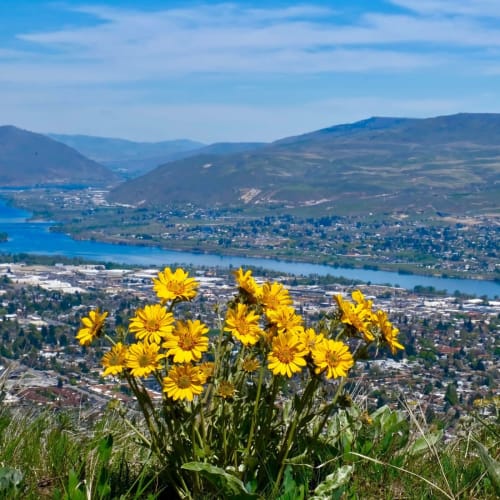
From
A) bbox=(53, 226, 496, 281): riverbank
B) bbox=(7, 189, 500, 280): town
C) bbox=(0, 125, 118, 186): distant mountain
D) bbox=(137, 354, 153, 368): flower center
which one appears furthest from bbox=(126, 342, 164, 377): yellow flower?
bbox=(0, 125, 118, 186): distant mountain

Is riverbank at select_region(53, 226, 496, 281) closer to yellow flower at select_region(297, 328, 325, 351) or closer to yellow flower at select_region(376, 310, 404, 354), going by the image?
yellow flower at select_region(376, 310, 404, 354)

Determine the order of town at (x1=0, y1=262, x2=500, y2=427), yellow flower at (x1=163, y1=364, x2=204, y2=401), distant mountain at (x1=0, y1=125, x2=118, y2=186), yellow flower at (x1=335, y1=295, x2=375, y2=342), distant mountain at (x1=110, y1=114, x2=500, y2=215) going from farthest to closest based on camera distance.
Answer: distant mountain at (x1=0, y1=125, x2=118, y2=186)
distant mountain at (x1=110, y1=114, x2=500, y2=215)
town at (x1=0, y1=262, x2=500, y2=427)
yellow flower at (x1=335, y1=295, x2=375, y2=342)
yellow flower at (x1=163, y1=364, x2=204, y2=401)

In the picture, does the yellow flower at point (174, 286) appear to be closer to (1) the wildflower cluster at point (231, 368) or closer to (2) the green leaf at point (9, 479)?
(1) the wildflower cluster at point (231, 368)

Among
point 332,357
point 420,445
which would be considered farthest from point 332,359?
point 420,445

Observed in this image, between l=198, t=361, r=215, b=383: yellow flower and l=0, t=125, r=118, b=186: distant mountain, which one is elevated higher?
l=0, t=125, r=118, b=186: distant mountain

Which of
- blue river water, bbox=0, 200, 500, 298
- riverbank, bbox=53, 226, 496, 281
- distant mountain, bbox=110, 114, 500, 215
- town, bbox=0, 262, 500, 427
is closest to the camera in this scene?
town, bbox=0, 262, 500, 427

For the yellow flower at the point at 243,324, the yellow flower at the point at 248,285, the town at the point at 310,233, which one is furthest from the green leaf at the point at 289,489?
the town at the point at 310,233

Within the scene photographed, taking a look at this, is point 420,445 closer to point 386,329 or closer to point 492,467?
point 492,467
